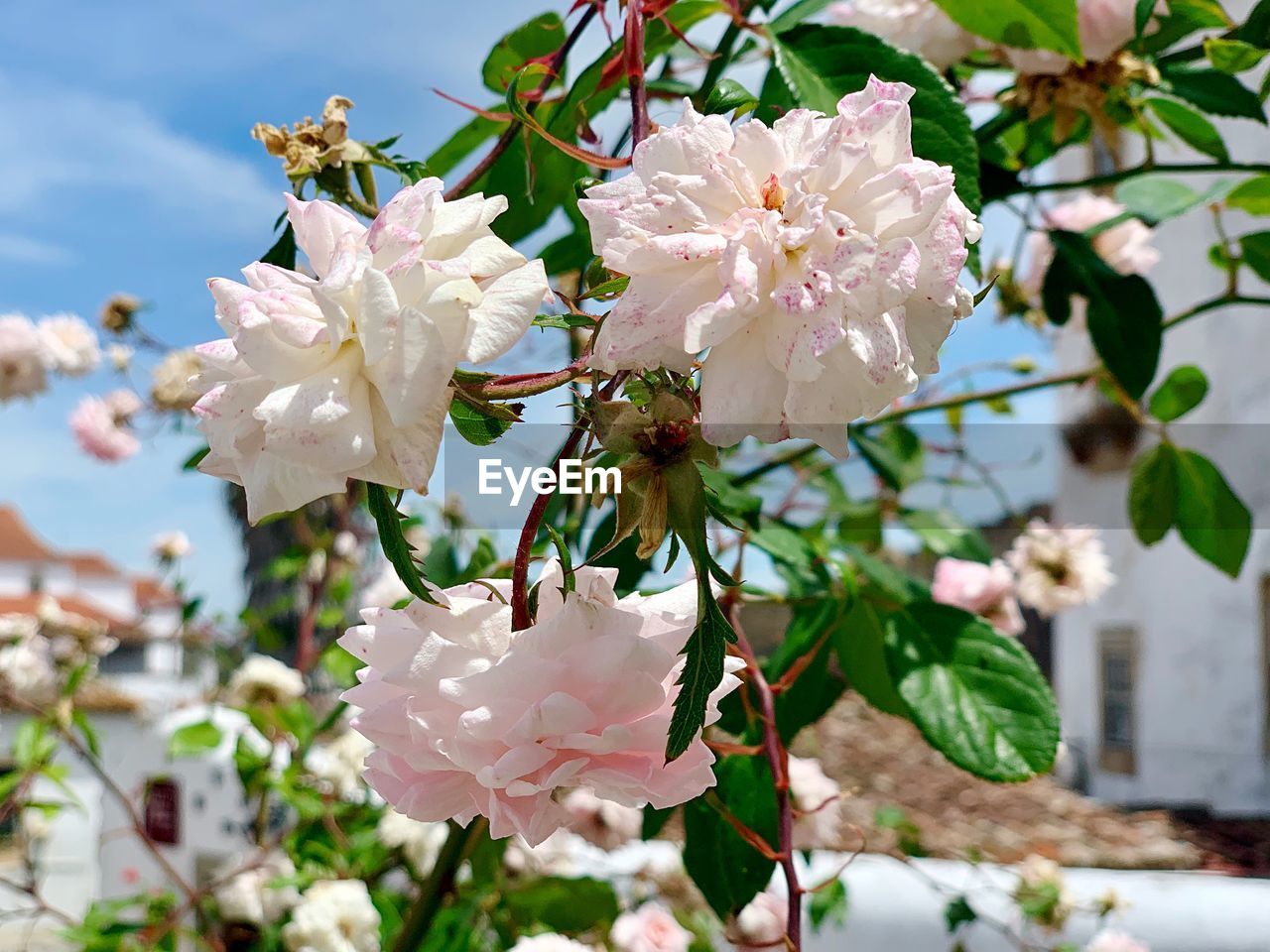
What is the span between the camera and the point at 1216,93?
1.64 ft

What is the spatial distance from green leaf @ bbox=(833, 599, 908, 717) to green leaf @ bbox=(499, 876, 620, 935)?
0.45m

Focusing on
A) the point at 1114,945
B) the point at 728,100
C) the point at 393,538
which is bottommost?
the point at 1114,945

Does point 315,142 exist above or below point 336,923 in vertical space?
above

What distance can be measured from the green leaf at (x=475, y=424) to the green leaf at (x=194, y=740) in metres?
1.03

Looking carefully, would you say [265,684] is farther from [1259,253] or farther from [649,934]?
[1259,253]

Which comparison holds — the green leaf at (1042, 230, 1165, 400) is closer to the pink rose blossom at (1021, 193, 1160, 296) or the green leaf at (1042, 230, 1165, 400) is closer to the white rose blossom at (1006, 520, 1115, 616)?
the pink rose blossom at (1021, 193, 1160, 296)

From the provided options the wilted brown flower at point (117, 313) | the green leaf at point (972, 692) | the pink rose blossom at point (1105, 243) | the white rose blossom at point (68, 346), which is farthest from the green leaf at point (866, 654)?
the white rose blossom at point (68, 346)

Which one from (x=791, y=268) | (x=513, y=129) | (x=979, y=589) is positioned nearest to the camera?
(x=791, y=268)

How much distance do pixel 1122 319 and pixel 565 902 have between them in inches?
25.1

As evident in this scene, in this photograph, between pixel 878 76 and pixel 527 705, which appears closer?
pixel 527 705

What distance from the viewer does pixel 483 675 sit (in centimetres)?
22

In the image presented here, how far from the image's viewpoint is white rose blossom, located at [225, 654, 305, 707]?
121 centimetres

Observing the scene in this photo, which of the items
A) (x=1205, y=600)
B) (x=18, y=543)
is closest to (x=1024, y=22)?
(x=1205, y=600)

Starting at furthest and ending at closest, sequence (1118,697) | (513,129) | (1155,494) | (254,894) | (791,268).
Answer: (1118,697) < (254,894) < (1155,494) < (513,129) < (791,268)
